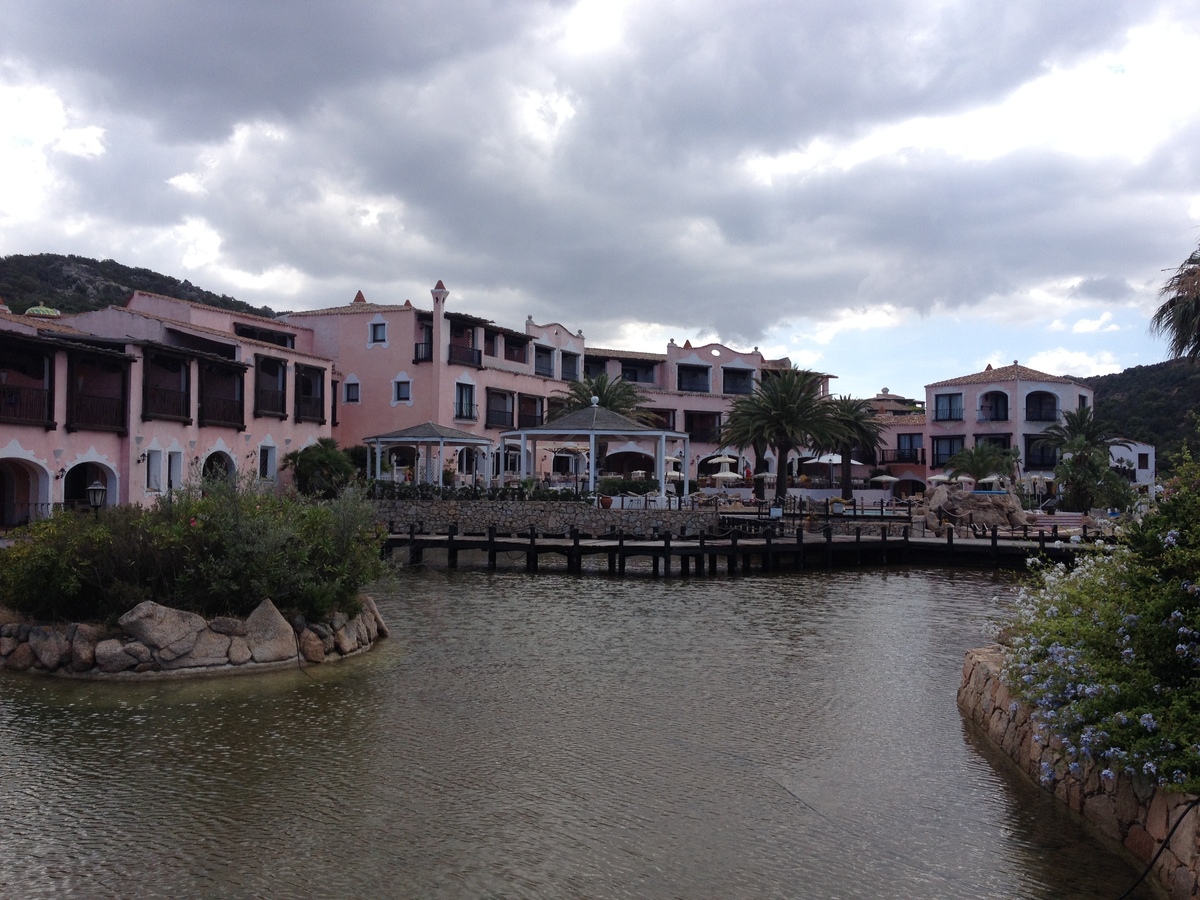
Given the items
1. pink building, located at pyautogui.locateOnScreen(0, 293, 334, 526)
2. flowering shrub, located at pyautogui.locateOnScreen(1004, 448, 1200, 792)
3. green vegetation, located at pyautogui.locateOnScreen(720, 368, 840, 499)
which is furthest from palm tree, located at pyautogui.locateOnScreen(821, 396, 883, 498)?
flowering shrub, located at pyautogui.locateOnScreen(1004, 448, 1200, 792)

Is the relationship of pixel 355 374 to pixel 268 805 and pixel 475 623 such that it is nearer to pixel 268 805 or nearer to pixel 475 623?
pixel 475 623

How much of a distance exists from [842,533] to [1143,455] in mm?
35081

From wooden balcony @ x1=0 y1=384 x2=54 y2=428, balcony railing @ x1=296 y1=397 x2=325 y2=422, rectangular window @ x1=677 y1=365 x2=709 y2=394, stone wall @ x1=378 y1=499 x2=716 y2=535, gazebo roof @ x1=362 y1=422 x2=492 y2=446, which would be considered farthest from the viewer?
rectangular window @ x1=677 y1=365 x2=709 y2=394

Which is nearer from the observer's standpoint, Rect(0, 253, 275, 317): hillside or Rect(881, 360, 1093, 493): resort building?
Rect(0, 253, 275, 317): hillside

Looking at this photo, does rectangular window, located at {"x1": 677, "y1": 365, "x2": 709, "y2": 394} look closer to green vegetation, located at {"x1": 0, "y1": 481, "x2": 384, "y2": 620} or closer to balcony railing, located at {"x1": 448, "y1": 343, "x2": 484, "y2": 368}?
balcony railing, located at {"x1": 448, "y1": 343, "x2": 484, "y2": 368}

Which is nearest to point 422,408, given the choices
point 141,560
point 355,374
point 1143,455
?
point 355,374

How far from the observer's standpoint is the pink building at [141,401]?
97.3ft

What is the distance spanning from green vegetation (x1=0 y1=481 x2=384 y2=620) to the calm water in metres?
1.57

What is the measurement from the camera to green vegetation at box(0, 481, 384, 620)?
15.5 metres

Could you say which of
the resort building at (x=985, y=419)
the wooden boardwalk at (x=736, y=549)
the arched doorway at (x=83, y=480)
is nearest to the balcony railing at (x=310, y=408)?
the wooden boardwalk at (x=736, y=549)

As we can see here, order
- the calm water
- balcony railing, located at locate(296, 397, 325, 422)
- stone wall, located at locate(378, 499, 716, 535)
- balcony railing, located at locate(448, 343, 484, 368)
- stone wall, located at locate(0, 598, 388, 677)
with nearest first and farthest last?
the calm water, stone wall, located at locate(0, 598, 388, 677), stone wall, located at locate(378, 499, 716, 535), balcony railing, located at locate(296, 397, 325, 422), balcony railing, located at locate(448, 343, 484, 368)

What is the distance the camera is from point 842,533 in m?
40.2

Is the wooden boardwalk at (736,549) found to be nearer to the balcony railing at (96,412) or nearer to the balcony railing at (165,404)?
the balcony railing at (165,404)

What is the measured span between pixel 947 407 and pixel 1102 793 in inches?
2449
